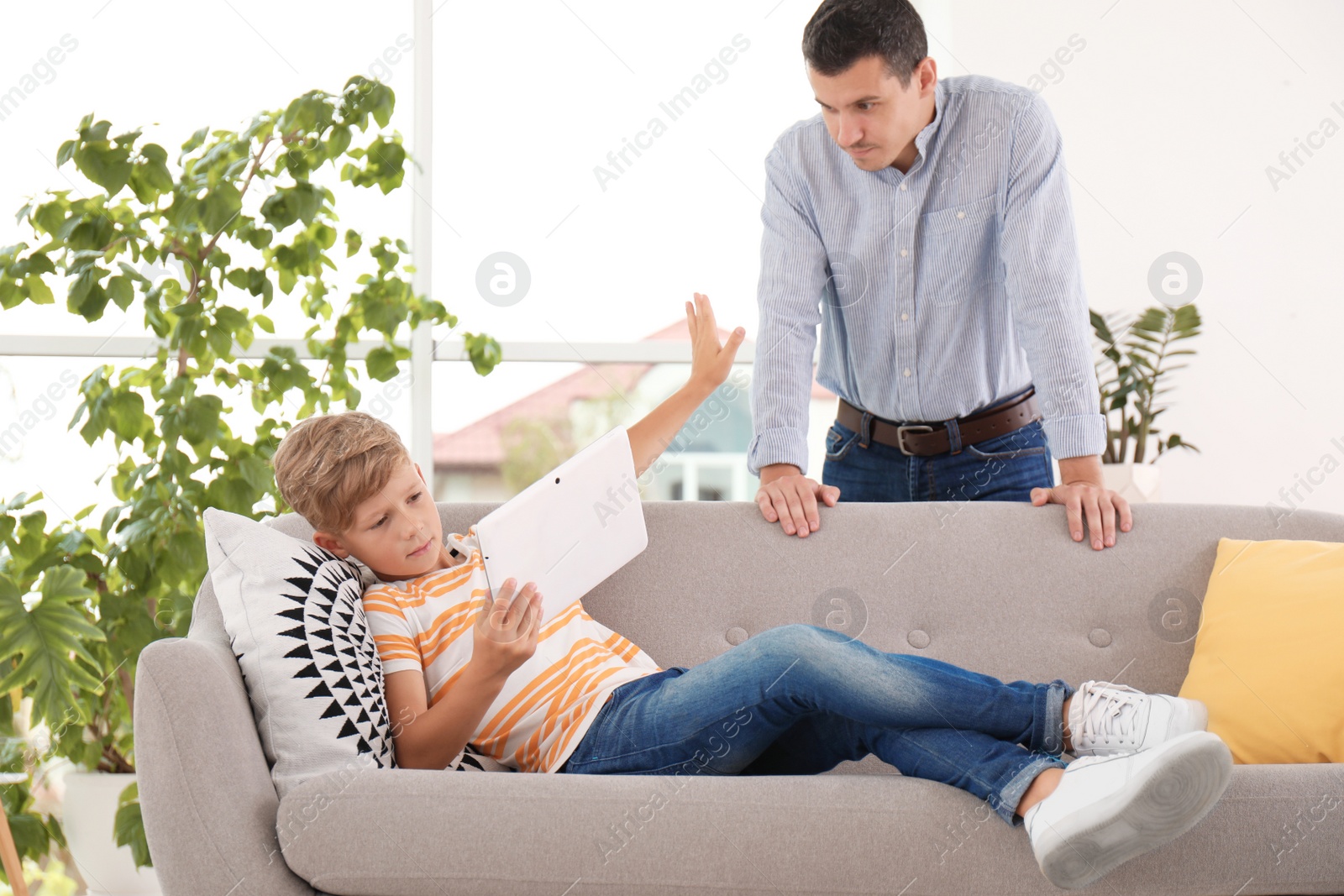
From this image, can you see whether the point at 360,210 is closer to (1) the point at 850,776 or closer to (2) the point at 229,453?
(2) the point at 229,453

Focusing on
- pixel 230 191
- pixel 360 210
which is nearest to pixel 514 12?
pixel 360 210

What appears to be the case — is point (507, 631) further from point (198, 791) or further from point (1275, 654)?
point (1275, 654)

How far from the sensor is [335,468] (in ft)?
4.50

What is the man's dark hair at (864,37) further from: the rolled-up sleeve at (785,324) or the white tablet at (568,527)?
the white tablet at (568,527)

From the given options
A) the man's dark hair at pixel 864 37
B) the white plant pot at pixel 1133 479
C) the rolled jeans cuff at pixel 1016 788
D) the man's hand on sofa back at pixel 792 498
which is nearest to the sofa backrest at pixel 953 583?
the man's hand on sofa back at pixel 792 498

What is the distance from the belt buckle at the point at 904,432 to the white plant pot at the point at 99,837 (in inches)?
62.8

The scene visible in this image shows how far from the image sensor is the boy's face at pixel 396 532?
54.7 inches

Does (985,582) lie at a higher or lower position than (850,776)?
higher

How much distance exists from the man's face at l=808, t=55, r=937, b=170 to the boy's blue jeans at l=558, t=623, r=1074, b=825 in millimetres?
772

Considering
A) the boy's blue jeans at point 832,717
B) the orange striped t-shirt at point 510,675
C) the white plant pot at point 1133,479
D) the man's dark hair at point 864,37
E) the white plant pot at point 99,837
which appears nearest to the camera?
the boy's blue jeans at point 832,717

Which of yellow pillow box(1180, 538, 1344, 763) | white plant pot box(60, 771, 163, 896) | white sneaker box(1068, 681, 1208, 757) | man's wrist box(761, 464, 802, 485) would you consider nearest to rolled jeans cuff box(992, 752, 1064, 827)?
white sneaker box(1068, 681, 1208, 757)

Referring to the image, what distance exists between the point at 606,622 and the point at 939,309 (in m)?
0.73

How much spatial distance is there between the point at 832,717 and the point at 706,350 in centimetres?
65

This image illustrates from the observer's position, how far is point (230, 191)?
194cm
